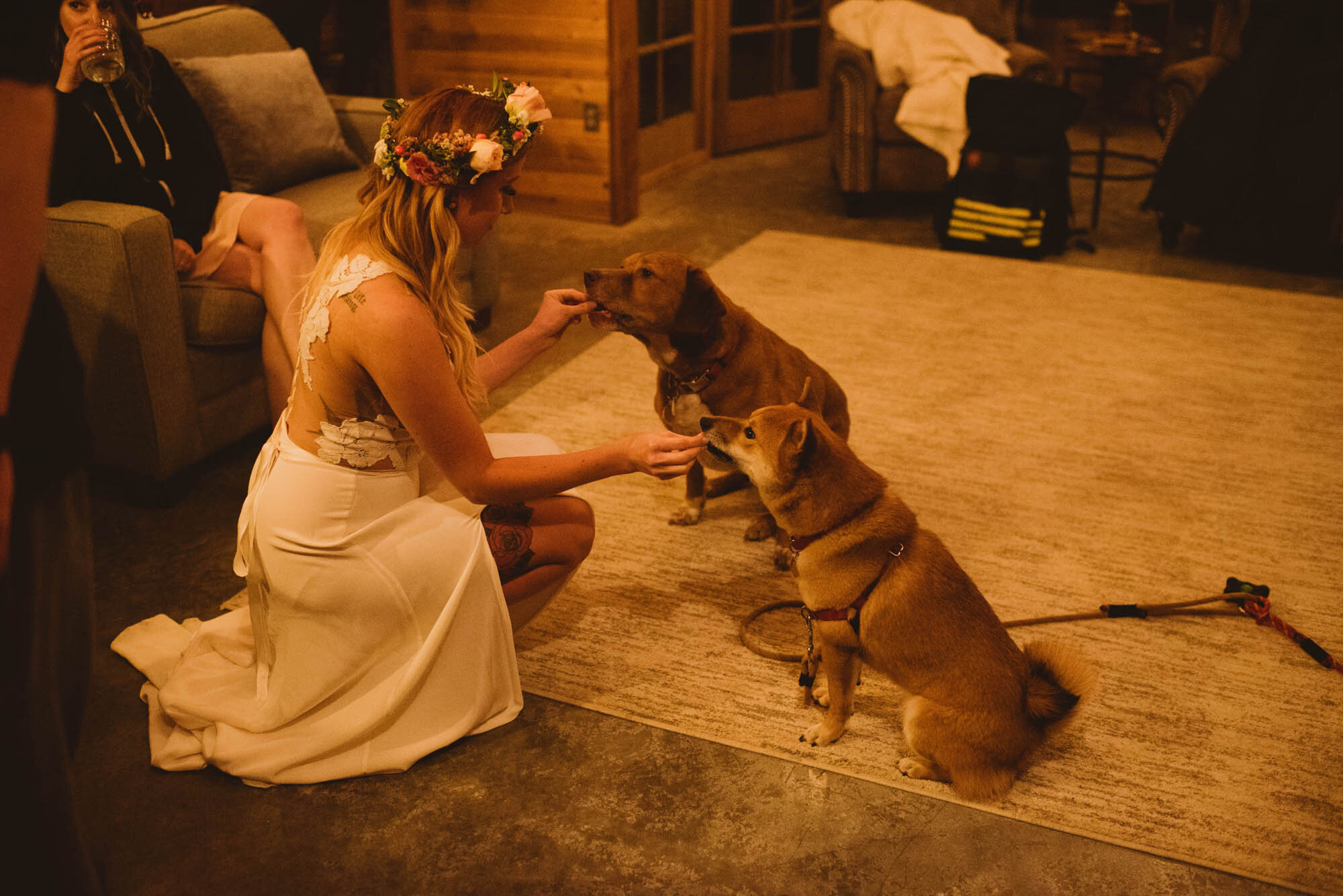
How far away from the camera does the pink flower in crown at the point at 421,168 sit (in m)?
1.64

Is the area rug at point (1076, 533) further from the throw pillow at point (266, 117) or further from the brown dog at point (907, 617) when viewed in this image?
the throw pillow at point (266, 117)

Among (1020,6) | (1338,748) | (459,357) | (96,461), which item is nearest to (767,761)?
(459,357)

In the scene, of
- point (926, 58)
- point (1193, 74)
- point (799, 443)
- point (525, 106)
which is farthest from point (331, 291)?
point (1193, 74)

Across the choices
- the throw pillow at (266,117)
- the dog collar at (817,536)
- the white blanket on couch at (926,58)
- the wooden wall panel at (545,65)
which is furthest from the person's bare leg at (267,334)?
the white blanket on couch at (926,58)

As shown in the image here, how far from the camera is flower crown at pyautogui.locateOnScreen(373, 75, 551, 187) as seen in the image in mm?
1652

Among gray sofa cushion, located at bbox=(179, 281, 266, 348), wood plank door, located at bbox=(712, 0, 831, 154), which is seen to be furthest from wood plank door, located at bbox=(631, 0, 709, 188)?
gray sofa cushion, located at bbox=(179, 281, 266, 348)

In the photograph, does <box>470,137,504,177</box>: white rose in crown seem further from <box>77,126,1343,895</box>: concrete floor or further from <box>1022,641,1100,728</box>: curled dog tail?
<box>1022,641,1100,728</box>: curled dog tail

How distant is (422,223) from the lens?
5.62 feet

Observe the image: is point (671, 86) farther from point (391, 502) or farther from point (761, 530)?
point (391, 502)

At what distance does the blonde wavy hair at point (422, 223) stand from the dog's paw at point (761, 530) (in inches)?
42.3

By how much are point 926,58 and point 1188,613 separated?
3.52 metres

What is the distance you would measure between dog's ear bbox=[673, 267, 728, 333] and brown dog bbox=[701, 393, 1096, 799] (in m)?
0.49

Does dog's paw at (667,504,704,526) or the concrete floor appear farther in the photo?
dog's paw at (667,504,704,526)

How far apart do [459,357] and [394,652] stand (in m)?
0.53
